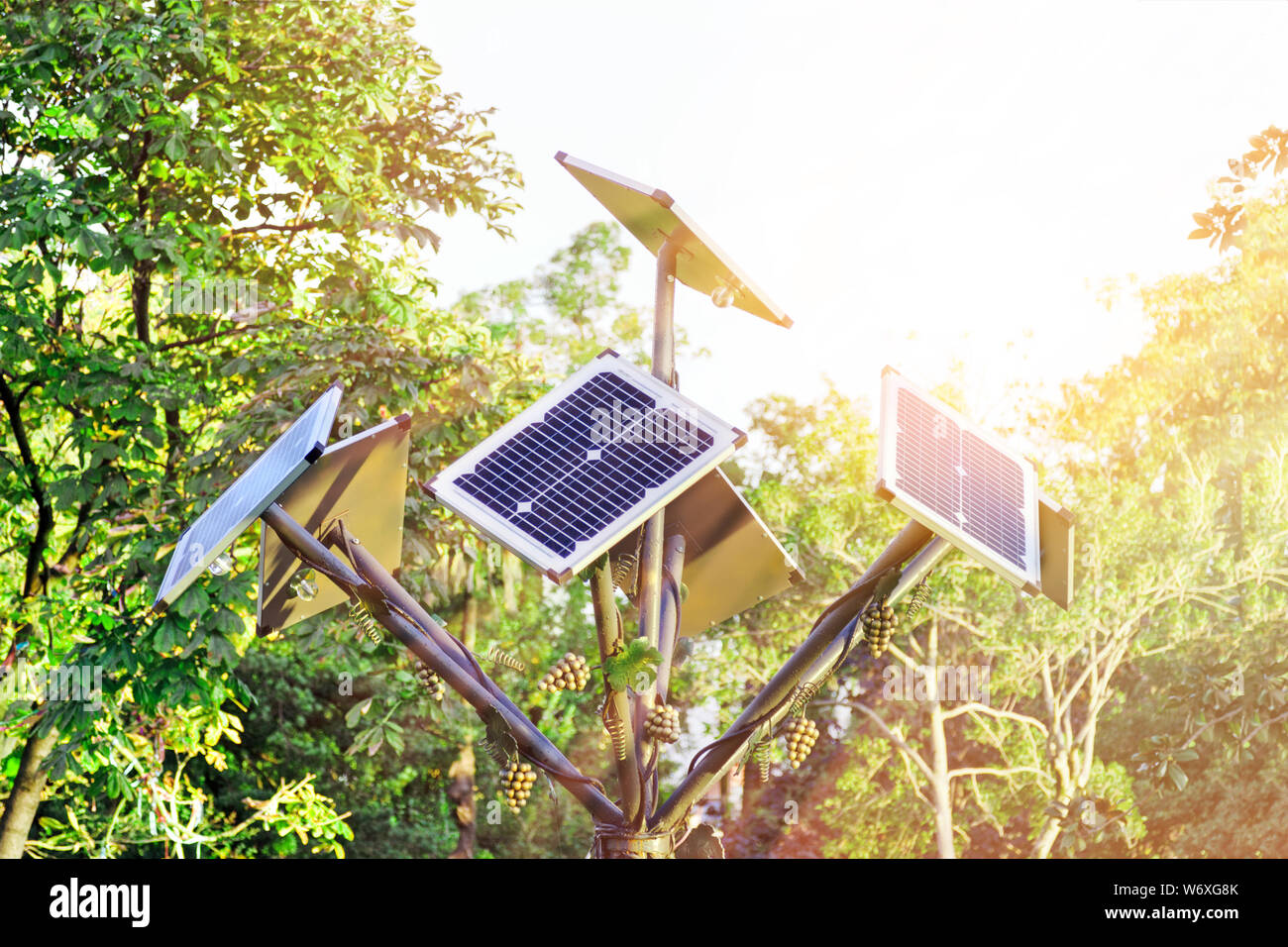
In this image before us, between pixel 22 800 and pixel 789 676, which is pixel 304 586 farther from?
pixel 22 800

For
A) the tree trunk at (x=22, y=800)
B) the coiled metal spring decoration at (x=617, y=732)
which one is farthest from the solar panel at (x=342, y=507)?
the tree trunk at (x=22, y=800)

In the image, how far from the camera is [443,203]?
33.7ft

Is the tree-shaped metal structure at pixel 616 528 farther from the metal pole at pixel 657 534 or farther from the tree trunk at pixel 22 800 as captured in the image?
the tree trunk at pixel 22 800

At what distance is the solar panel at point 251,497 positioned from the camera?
2.96 m

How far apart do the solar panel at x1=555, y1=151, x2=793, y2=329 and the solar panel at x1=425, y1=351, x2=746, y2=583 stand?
1.46 ft

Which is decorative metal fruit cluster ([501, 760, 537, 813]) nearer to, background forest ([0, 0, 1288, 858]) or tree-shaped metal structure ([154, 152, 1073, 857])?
tree-shaped metal structure ([154, 152, 1073, 857])

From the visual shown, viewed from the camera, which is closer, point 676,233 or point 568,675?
point 568,675

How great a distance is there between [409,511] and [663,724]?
19.1 feet

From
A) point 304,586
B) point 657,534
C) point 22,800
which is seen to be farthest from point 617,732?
point 22,800

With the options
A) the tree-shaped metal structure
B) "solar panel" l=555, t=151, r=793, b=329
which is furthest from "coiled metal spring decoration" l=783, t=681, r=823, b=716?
"solar panel" l=555, t=151, r=793, b=329

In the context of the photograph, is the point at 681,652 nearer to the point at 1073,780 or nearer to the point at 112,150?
the point at 112,150

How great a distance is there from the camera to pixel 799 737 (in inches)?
132

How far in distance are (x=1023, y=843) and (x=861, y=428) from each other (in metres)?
6.81
